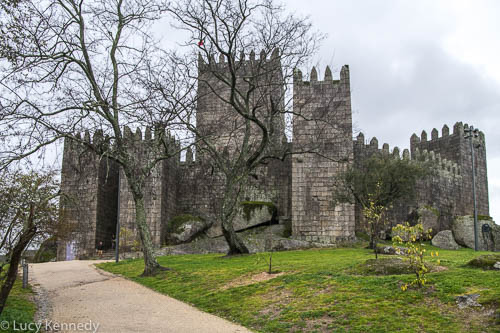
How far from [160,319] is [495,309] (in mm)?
5537

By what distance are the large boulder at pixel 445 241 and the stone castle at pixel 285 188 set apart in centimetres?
168

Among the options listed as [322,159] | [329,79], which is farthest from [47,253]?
[329,79]

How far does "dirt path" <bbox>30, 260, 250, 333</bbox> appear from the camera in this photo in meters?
8.20

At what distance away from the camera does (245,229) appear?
24.6 metres

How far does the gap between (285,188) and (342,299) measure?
1687 cm

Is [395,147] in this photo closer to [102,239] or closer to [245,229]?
[245,229]

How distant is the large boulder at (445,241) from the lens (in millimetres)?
24062

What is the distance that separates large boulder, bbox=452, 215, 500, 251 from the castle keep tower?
20.7 ft

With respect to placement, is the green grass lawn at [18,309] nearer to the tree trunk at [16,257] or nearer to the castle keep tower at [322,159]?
the tree trunk at [16,257]

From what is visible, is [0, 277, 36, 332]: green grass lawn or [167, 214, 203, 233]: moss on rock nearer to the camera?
[0, 277, 36, 332]: green grass lawn

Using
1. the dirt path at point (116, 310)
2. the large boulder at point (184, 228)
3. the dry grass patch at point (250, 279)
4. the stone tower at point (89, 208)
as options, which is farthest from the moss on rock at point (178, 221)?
the dry grass patch at point (250, 279)

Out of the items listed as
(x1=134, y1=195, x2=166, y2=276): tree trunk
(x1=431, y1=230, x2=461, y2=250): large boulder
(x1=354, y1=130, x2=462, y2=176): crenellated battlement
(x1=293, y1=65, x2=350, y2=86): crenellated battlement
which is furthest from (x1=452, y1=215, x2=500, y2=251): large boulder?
(x1=134, y1=195, x2=166, y2=276): tree trunk

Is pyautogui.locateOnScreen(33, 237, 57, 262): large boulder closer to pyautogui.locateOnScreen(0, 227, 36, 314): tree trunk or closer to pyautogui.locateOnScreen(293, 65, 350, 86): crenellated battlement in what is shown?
pyautogui.locateOnScreen(293, 65, 350, 86): crenellated battlement

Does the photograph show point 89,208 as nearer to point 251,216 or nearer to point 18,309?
point 251,216
